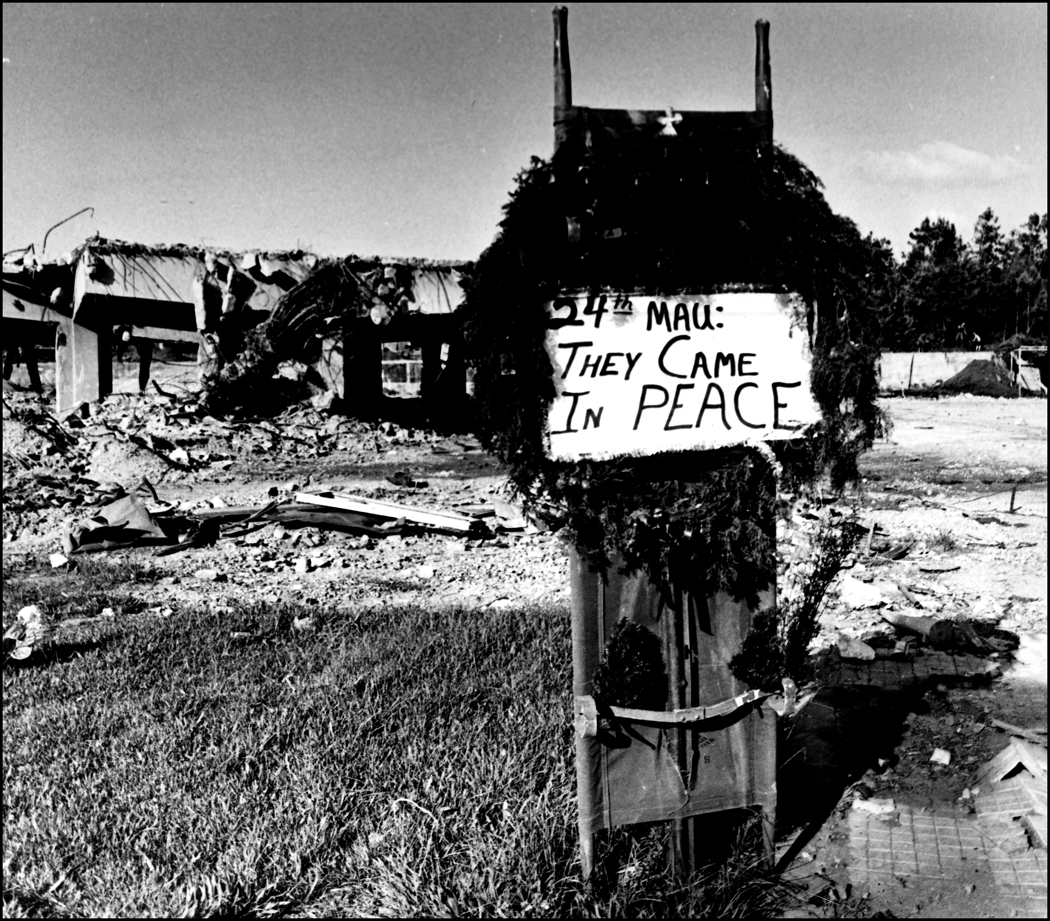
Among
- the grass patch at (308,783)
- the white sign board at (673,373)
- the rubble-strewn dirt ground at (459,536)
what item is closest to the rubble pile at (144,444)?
the rubble-strewn dirt ground at (459,536)

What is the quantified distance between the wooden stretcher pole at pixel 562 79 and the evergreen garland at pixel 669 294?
85 mm

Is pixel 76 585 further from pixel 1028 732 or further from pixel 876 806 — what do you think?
pixel 1028 732

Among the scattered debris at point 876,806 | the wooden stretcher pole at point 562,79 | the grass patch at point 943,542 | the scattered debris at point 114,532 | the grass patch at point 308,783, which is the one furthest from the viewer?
the scattered debris at point 114,532

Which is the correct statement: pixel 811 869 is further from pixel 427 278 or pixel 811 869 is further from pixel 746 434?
pixel 427 278

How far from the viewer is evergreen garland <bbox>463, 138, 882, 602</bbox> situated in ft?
8.19

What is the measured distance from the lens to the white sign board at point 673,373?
99.0 inches

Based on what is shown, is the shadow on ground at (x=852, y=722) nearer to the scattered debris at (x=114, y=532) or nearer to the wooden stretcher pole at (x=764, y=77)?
the wooden stretcher pole at (x=764, y=77)

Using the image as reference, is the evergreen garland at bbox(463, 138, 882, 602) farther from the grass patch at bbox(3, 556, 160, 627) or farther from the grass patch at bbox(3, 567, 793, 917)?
the grass patch at bbox(3, 556, 160, 627)

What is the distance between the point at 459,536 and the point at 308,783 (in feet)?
15.9

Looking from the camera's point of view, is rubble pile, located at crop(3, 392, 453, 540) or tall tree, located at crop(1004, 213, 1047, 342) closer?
rubble pile, located at crop(3, 392, 453, 540)

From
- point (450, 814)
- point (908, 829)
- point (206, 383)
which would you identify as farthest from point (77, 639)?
point (206, 383)

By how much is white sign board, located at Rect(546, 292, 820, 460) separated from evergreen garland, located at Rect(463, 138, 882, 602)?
4 cm

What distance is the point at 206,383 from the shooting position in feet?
44.0

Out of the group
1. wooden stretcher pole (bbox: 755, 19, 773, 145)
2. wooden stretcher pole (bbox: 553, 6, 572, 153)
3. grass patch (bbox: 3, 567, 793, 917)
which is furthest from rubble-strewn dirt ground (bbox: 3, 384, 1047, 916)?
wooden stretcher pole (bbox: 553, 6, 572, 153)
